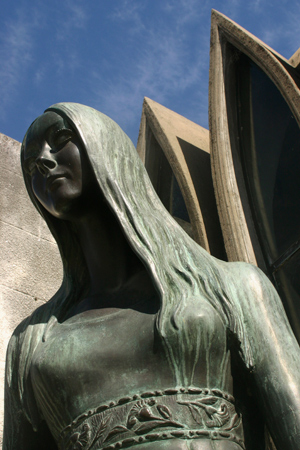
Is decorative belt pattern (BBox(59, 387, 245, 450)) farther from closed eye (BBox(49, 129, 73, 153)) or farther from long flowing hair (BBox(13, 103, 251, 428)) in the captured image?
closed eye (BBox(49, 129, 73, 153))

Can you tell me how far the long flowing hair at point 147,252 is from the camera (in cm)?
200

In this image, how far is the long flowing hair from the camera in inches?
78.6

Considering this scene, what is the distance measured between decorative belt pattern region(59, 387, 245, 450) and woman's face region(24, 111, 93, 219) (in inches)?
27.9

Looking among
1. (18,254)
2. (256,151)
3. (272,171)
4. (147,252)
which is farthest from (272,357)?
(256,151)

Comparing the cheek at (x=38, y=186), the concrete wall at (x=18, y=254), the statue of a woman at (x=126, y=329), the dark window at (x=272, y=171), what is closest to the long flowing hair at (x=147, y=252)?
the statue of a woman at (x=126, y=329)

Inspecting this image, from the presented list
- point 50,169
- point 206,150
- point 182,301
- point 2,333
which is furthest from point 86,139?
point 206,150

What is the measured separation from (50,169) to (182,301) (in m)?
0.66

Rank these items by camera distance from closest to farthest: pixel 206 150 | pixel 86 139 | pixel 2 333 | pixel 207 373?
1. pixel 207 373
2. pixel 86 139
3. pixel 2 333
4. pixel 206 150

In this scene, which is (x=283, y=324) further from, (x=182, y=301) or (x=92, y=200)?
(x=92, y=200)

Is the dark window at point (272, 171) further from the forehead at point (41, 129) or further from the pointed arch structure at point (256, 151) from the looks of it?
the forehead at point (41, 129)

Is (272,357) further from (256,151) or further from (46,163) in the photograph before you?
(256,151)

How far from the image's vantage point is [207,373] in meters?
1.99

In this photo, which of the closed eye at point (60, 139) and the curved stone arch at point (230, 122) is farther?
the curved stone arch at point (230, 122)

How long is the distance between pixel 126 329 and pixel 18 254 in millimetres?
1839
